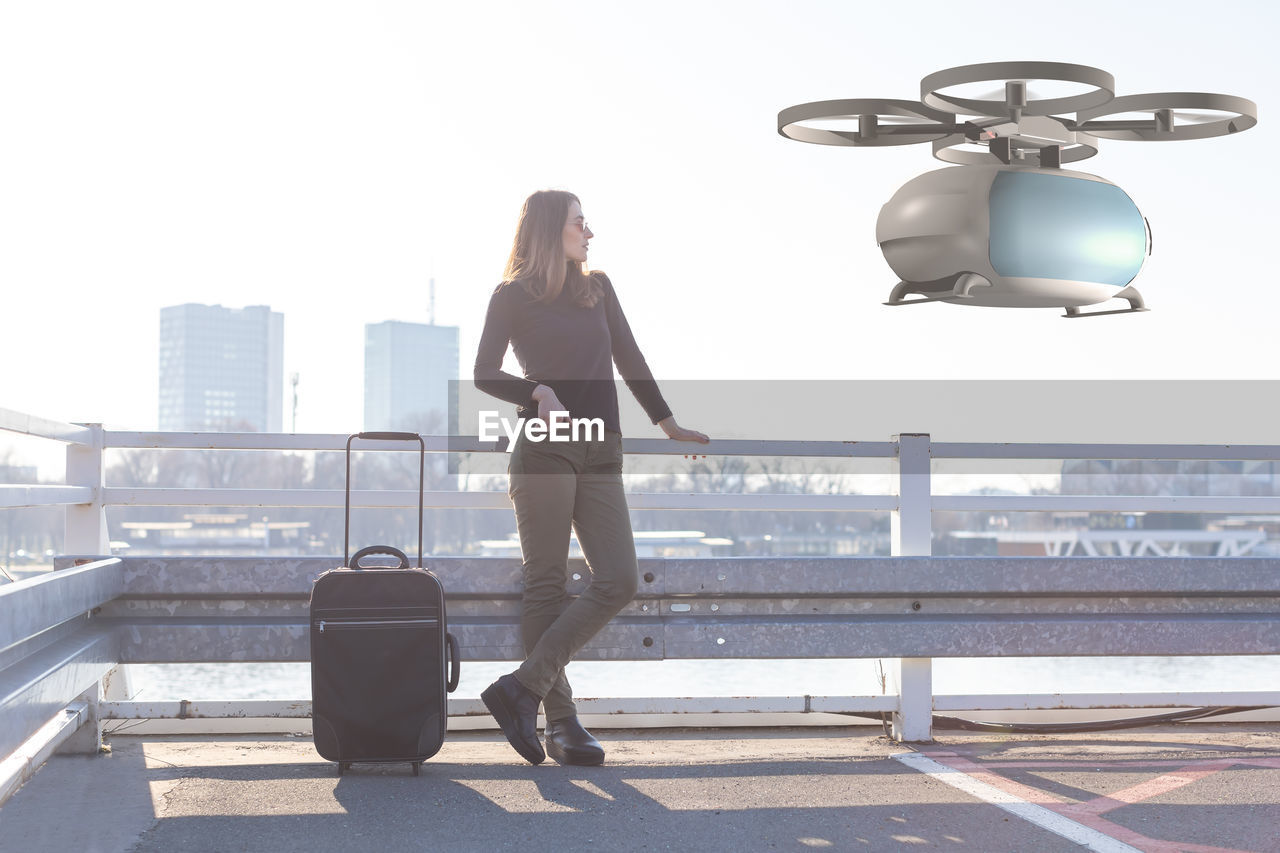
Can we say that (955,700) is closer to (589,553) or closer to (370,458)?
(589,553)

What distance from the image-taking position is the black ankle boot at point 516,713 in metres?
4.34

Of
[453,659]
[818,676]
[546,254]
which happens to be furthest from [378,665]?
[818,676]

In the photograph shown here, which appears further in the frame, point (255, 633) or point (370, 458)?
point (370, 458)

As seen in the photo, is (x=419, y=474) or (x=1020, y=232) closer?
(x=1020, y=232)

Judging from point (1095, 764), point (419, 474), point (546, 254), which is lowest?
point (1095, 764)

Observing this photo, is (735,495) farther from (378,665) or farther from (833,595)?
(378,665)

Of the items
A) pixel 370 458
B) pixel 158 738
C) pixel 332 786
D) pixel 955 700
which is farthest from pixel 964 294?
pixel 370 458

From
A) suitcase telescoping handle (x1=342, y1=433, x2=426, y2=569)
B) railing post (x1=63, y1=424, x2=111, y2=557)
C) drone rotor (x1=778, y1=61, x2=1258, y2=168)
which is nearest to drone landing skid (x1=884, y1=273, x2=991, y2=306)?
drone rotor (x1=778, y1=61, x2=1258, y2=168)

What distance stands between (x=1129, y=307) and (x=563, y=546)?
191 cm

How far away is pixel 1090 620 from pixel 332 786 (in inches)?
103

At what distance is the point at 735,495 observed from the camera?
16.7ft

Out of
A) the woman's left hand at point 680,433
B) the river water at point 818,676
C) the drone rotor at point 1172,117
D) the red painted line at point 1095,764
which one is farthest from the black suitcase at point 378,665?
the drone rotor at point 1172,117

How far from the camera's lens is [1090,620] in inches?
190

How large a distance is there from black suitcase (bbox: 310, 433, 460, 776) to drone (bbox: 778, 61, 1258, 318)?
67.5 inches
